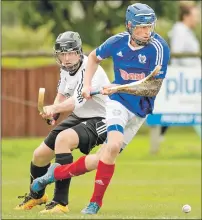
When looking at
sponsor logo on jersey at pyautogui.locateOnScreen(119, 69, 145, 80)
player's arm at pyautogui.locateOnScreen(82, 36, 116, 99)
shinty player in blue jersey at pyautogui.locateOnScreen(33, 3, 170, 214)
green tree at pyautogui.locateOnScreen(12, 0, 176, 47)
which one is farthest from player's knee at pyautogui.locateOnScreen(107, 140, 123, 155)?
green tree at pyautogui.locateOnScreen(12, 0, 176, 47)

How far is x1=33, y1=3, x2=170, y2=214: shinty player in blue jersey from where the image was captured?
10656 millimetres

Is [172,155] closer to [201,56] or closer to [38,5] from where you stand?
[201,56]

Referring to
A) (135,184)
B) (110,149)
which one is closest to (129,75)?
(110,149)

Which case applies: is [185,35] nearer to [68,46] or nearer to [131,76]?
[68,46]

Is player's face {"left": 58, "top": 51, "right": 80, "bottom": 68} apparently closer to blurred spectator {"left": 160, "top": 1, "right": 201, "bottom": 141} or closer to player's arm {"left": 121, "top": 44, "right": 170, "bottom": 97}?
player's arm {"left": 121, "top": 44, "right": 170, "bottom": 97}

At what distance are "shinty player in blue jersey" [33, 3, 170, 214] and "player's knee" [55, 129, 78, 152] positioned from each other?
0.19m

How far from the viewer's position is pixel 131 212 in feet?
38.0

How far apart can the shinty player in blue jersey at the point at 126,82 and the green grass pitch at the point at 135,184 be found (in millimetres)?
388

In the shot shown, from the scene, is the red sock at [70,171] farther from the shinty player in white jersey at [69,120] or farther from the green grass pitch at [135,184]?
the green grass pitch at [135,184]

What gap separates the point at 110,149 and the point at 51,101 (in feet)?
39.5

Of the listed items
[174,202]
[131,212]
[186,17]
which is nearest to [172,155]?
[186,17]

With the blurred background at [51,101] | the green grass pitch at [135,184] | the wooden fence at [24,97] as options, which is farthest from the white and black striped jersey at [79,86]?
the wooden fence at [24,97]

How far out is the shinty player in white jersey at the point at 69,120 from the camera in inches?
439

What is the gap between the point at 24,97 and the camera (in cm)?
2308
